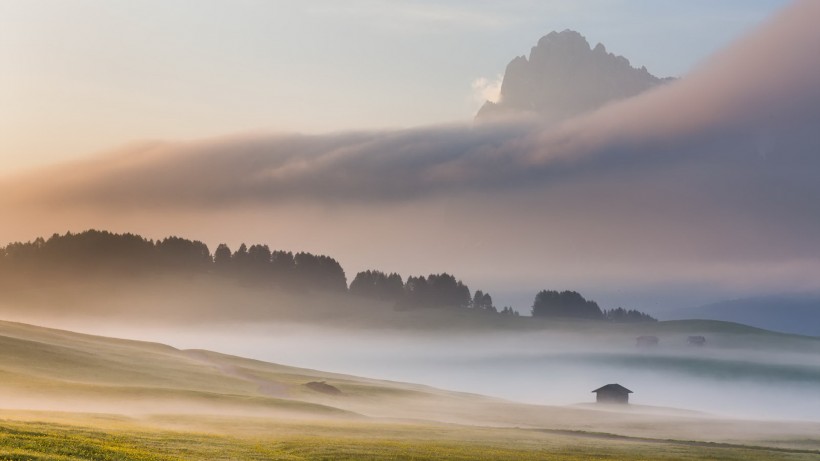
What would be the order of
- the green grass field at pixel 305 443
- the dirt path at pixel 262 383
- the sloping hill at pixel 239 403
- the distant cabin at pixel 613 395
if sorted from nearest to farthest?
1. the green grass field at pixel 305 443
2. the sloping hill at pixel 239 403
3. the dirt path at pixel 262 383
4. the distant cabin at pixel 613 395

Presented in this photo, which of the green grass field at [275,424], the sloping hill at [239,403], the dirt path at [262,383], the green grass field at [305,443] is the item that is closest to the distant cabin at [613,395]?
the sloping hill at [239,403]

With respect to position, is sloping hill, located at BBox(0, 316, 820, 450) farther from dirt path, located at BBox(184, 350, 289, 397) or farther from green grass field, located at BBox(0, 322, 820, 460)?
green grass field, located at BBox(0, 322, 820, 460)

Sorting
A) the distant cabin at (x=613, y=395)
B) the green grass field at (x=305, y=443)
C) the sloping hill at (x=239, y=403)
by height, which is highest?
the distant cabin at (x=613, y=395)

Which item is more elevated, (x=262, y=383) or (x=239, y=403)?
(x=262, y=383)

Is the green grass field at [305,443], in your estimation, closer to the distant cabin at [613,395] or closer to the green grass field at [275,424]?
the green grass field at [275,424]

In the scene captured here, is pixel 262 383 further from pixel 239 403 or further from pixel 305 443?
pixel 305 443

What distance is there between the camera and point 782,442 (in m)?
111

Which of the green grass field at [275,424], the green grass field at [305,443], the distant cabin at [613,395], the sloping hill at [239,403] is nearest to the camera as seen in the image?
the green grass field at [305,443]

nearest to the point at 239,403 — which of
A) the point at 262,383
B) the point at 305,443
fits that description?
the point at 262,383

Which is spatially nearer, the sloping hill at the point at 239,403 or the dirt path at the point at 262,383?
the sloping hill at the point at 239,403

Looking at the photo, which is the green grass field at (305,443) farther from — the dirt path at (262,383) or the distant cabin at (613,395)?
the distant cabin at (613,395)

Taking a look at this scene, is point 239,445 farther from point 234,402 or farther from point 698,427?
point 698,427

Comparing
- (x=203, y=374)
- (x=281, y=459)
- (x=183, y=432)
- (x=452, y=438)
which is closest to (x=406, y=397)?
(x=203, y=374)

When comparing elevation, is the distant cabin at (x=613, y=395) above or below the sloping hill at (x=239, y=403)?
above
